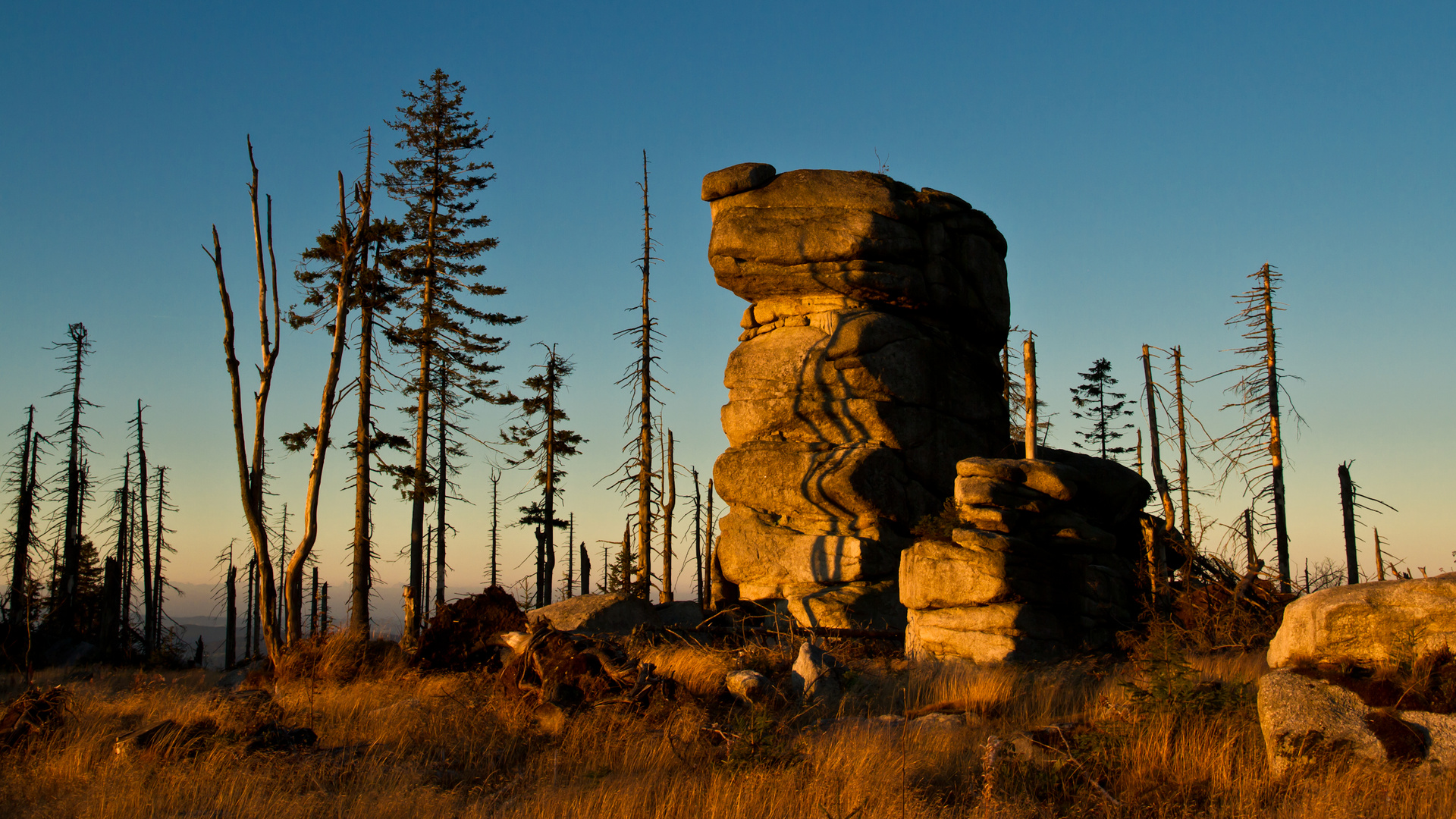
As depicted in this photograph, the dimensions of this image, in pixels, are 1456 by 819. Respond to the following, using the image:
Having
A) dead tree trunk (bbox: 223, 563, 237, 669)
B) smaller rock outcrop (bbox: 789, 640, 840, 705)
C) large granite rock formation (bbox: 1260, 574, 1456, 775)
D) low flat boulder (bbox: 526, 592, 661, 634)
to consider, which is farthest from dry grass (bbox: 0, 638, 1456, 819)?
dead tree trunk (bbox: 223, 563, 237, 669)

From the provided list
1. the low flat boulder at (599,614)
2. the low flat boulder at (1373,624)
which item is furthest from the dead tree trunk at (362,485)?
the low flat boulder at (1373,624)

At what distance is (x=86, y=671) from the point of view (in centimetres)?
2217

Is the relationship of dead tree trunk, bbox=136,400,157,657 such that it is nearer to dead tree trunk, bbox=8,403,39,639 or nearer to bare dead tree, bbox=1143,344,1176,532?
dead tree trunk, bbox=8,403,39,639

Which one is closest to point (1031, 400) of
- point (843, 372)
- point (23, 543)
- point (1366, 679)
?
point (843, 372)

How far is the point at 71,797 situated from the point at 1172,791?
882 cm

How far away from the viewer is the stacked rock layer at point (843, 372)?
23031 millimetres

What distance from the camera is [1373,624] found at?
349 inches

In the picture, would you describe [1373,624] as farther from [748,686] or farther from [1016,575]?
[1016,575]

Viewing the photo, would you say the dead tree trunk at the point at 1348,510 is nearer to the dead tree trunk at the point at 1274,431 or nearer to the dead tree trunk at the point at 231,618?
the dead tree trunk at the point at 1274,431

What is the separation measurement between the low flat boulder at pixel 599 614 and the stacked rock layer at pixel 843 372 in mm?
4101

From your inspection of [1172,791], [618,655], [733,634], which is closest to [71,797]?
[618,655]

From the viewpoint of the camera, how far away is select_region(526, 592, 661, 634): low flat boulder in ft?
61.3

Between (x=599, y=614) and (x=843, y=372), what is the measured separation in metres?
9.45

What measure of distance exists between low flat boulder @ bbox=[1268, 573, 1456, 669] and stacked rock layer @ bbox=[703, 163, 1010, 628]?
41.5ft
